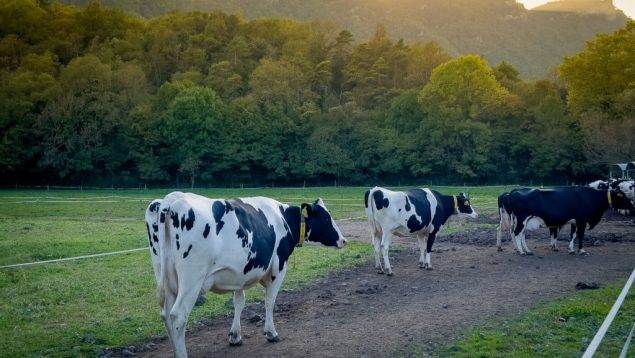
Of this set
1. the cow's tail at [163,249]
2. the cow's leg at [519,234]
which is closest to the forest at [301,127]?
the cow's leg at [519,234]

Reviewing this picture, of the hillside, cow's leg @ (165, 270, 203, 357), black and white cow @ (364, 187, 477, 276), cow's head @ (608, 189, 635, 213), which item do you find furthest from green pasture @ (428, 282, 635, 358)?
the hillside

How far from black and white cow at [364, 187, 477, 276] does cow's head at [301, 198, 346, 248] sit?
450cm

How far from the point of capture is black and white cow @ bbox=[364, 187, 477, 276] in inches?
640

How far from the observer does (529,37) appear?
155250mm

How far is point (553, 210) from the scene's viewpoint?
736 inches

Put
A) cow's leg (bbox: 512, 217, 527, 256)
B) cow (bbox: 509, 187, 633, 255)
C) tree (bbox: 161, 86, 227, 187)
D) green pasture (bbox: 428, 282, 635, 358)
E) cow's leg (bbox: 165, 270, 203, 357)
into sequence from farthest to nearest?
1. tree (bbox: 161, 86, 227, 187)
2. cow (bbox: 509, 187, 633, 255)
3. cow's leg (bbox: 512, 217, 527, 256)
4. green pasture (bbox: 428, 282, 635, 358)
5. cow's leg (bbox: 165, 270, 203, 357)

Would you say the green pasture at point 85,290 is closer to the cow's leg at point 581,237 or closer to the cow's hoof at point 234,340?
the cow's hoof at point 234,340

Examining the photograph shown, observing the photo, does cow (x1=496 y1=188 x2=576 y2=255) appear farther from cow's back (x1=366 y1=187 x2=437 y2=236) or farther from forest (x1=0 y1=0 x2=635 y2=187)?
forest (x1=0 y1=0 x2=635 y2=187)

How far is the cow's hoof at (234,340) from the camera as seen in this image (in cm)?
925

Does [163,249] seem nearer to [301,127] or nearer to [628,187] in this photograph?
[628,187]

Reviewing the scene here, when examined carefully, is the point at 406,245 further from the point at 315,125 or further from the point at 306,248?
the point at 315,125

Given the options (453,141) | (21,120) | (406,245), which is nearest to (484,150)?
(453,141)

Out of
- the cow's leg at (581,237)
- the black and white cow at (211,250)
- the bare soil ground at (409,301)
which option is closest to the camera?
the black and white cow at (211,250)

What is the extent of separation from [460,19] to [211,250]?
595 ft
